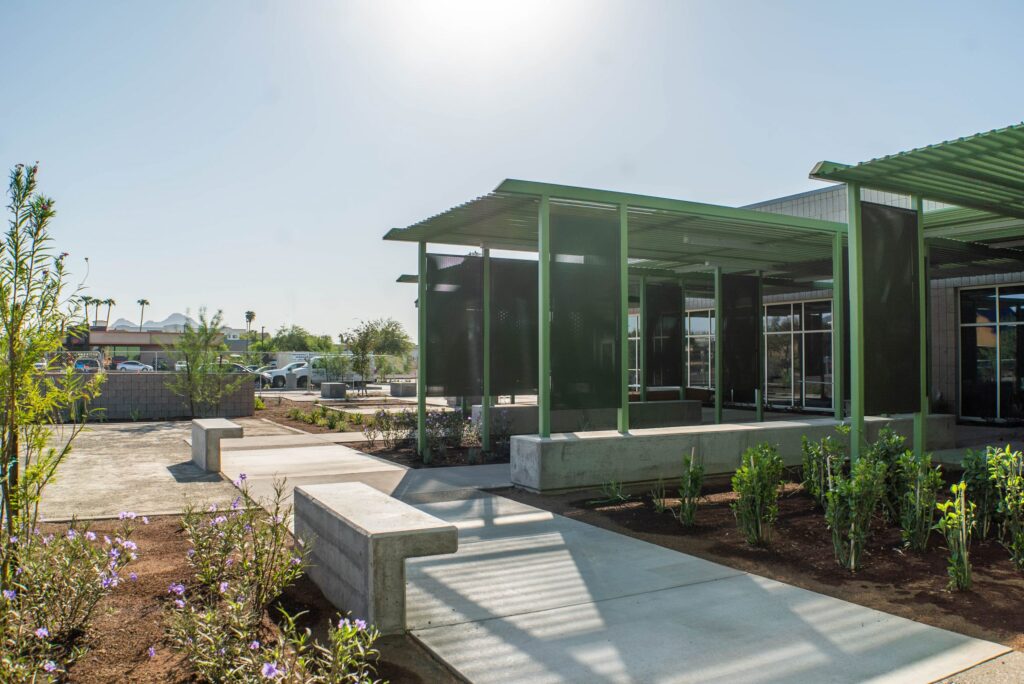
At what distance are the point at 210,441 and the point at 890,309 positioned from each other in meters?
9.37

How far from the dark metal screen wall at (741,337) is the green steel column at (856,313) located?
7026 mm

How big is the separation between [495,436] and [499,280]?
3052 millimetres

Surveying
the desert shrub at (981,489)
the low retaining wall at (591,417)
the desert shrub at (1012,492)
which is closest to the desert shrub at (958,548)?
the desert shrub at (1012,492)

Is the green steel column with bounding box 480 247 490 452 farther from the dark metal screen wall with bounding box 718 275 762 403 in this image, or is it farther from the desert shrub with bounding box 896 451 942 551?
the desert shrub with bounding box 896 451 942 551

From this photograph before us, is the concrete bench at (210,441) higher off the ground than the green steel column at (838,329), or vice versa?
the green steel column at (838,329)

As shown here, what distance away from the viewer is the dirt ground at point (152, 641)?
361 cm

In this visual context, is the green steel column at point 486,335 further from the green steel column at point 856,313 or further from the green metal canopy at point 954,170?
the green metal canopy at point 954,170

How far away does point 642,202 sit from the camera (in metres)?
9.86

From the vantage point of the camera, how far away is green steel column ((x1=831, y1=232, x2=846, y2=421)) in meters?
11.6

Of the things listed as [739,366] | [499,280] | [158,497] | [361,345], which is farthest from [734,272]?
[361,345]

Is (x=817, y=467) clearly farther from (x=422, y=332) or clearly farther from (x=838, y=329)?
(x=422, y=332)

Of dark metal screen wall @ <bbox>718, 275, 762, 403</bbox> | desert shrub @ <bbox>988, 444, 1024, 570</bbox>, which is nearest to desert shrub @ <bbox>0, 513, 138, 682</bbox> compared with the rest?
desert shrub @ <bbox>988, 444, 1024, 570</bbox>

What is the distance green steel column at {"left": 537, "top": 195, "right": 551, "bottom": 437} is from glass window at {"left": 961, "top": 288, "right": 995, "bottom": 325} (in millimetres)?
13628

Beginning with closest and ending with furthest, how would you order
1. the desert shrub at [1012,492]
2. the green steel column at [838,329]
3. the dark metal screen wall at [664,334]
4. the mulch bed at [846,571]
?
the mulch bed at [846,571] < the desert shrub at [1012,492] < the green steel column at [838,329] < the dark metal screen wall at [664,334]
